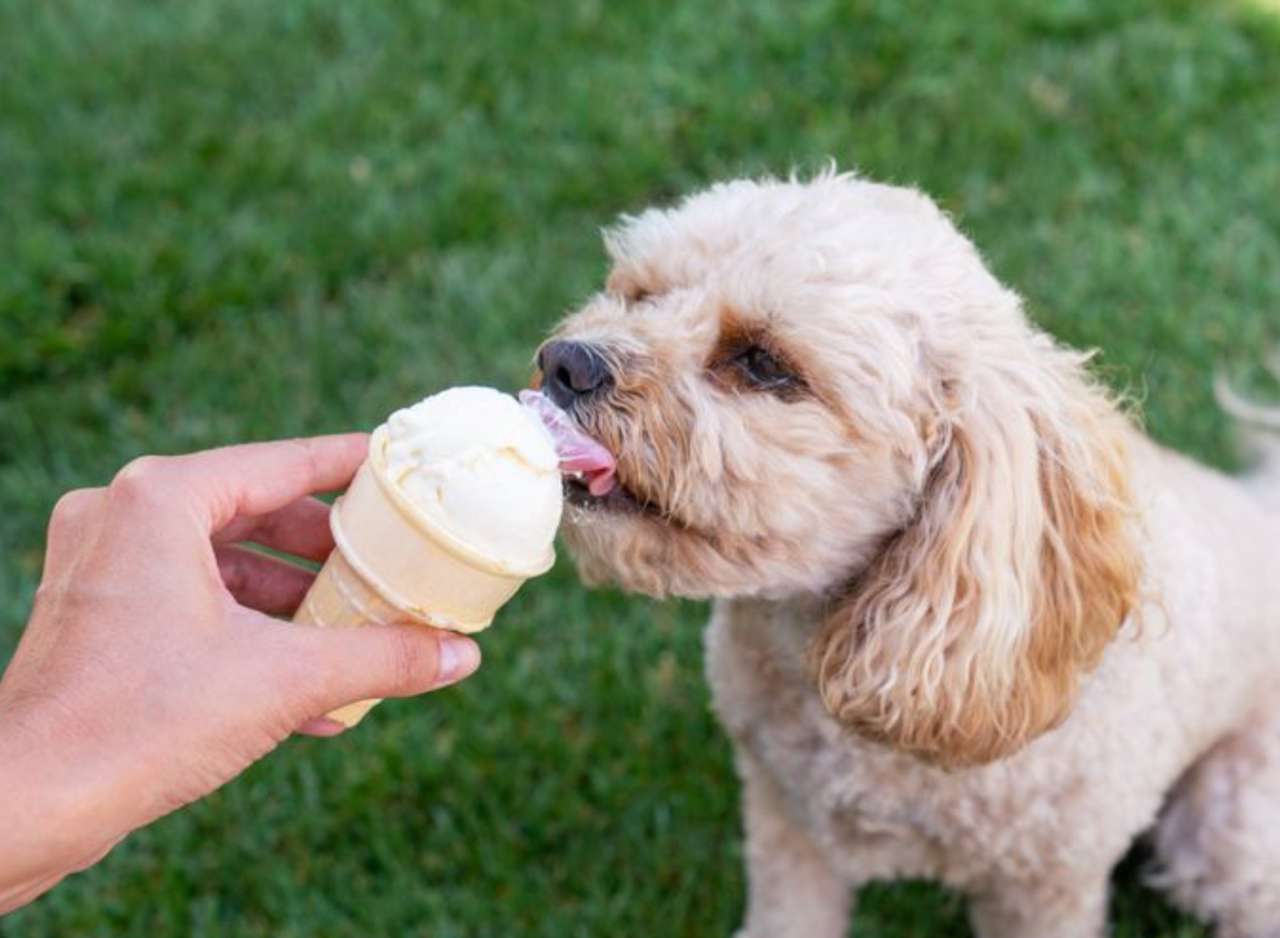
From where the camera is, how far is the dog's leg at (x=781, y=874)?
9.26 feet

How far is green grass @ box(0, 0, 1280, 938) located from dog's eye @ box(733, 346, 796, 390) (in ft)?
4.37

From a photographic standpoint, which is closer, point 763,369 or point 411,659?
point 411,659

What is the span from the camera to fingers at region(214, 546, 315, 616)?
96.0 inches

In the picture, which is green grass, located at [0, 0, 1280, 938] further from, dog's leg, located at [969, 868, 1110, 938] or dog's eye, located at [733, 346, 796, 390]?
dog's eye, located at [733, 346, 796, 390]

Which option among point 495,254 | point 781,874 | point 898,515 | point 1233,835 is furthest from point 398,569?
point 495,254

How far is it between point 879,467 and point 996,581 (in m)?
0.23

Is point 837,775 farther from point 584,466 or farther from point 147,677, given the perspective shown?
point 147,677

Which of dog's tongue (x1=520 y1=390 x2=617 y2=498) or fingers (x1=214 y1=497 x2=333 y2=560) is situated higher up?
dog's tongue (x1=520 y1=390 x2=617 y2=498)

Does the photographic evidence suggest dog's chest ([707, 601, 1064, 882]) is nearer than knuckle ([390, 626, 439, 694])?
No

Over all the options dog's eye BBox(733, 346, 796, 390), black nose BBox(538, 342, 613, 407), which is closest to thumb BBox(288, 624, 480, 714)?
black nose BBox(538, 342, 613, 407)

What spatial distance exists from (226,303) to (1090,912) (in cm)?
292

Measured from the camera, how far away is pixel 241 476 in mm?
2043

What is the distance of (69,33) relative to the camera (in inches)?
207

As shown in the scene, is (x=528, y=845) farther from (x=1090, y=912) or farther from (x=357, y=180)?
(x=357, y=180)
